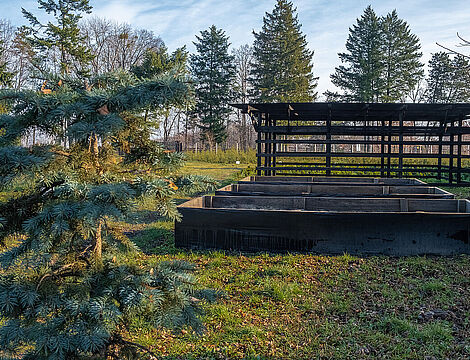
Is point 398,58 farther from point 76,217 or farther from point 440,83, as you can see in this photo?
point 76,217

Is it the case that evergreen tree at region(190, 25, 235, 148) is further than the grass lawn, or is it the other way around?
evergreen tree at region(190, 25, 235, 148)

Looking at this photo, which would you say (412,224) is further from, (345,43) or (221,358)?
(345,43)

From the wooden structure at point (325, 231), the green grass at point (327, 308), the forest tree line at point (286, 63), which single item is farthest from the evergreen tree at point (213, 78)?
the green grass at point (327, 308)

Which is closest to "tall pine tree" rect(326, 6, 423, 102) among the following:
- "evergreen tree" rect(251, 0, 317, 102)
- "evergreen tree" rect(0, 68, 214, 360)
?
"evergreen tree" rect(251, 0, 317, 102)

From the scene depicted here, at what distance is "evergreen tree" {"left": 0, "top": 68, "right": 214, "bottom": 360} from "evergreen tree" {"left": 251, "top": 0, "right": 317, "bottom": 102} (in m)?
29.8

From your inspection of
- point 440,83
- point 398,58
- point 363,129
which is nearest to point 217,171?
point 363,129

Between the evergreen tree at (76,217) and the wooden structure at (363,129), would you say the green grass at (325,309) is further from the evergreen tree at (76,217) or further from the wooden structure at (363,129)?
the wooden structure at (363,129)

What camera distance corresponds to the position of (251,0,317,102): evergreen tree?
31.7 meters

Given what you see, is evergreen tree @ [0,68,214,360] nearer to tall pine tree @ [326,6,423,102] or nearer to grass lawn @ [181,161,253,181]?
grass lawn @ [181,161,253,181]

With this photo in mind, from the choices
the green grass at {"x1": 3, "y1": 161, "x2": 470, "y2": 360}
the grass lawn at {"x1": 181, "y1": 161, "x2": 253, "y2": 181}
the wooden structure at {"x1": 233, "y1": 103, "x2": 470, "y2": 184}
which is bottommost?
the green grass at {"x1": 3, "y1": 161, "x2": 470, "y2": 360}

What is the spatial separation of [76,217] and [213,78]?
32610 millimetres

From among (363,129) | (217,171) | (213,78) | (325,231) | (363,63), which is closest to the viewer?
(325,231)

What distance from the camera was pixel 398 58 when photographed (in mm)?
30422

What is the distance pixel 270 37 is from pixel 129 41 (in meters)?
12.1
